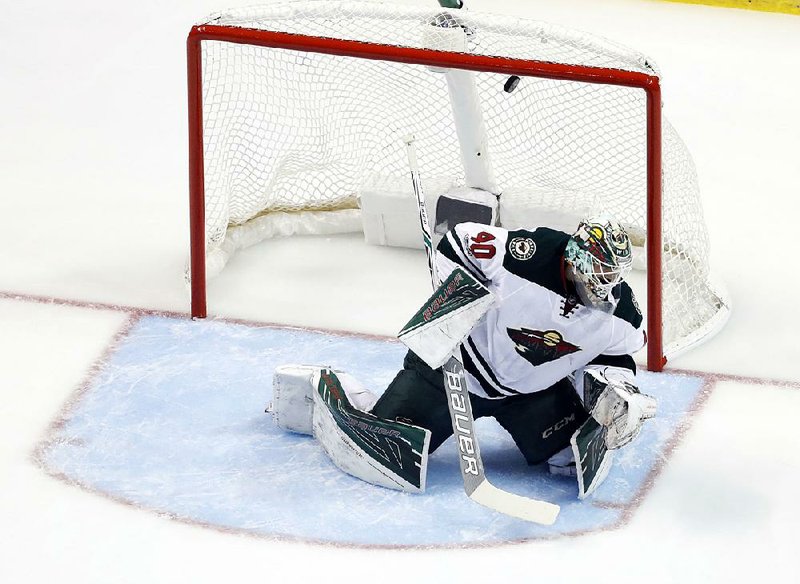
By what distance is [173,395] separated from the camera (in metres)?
5.36

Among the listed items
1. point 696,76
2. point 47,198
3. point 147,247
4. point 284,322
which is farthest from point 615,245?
point 696,76

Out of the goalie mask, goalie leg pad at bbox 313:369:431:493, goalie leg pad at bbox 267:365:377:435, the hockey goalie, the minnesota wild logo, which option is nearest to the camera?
the goalie mask

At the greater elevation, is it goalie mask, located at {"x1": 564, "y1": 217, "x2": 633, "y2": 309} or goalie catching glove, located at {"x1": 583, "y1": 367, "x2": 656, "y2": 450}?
goalie mask, located at {"x1": 564, "y1": 217, "x2": 633, "y2": 309}

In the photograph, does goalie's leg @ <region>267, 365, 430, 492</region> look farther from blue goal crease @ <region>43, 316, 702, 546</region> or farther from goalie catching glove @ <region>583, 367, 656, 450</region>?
goalie catching glove @ <region>583, 367, 656, 450</region>

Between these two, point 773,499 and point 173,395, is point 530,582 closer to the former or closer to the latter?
point 773,499

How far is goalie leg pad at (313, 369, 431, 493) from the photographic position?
4.84 m

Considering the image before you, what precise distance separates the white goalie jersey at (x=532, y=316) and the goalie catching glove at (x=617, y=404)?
6cm

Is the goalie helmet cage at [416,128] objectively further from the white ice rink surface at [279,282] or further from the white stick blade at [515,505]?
the white stick blade at [515,505]

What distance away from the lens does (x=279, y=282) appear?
239 inches

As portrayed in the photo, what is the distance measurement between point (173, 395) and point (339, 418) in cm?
63

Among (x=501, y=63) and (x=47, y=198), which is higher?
(x=501, y=63)

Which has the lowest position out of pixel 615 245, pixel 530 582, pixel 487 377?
pixel 530 582

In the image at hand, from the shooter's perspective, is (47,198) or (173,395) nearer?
(173,395)

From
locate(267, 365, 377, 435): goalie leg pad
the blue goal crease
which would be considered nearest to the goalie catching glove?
the blue goal crease
